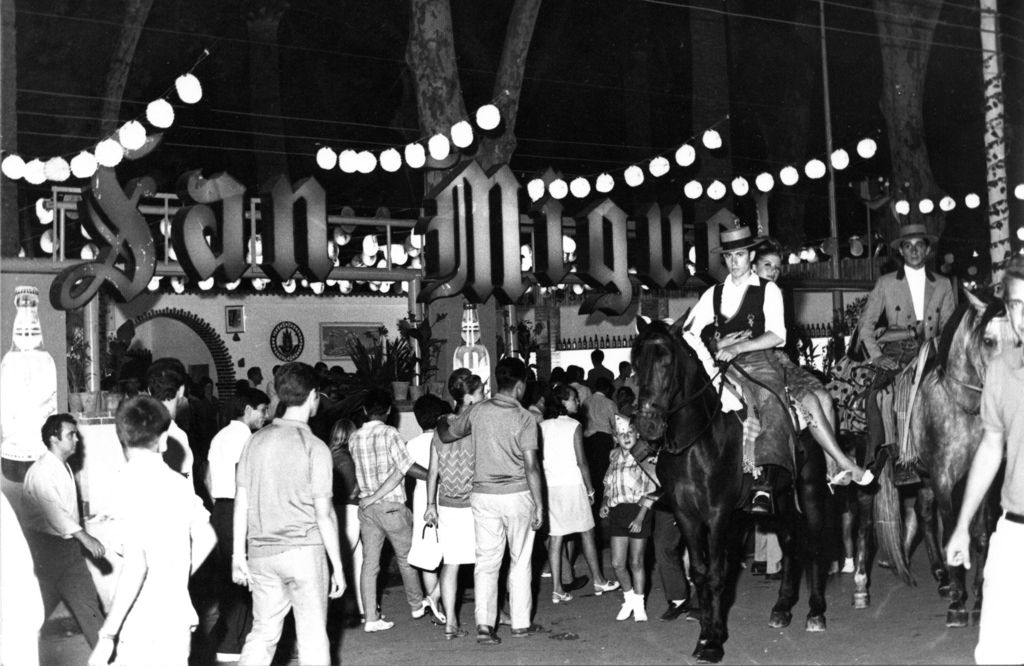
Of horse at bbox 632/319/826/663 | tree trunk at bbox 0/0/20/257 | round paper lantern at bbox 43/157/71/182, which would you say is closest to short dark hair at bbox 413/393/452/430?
horse at bbox 632/319/826/663

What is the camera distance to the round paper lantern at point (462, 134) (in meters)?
14.6

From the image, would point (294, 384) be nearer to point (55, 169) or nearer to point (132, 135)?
point (132, 135)

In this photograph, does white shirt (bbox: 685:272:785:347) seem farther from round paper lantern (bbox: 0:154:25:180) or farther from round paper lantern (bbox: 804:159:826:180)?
round paper lantern (bbox: 804:159:826:180)

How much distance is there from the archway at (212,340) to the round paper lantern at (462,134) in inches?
490

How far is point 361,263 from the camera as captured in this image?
23.0 meters

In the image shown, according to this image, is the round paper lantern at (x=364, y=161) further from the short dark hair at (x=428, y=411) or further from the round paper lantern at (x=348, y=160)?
the short dark hair at (x=428, y=411)

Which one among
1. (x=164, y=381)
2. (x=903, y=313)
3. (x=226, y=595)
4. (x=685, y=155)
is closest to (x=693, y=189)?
(x=685, y=155)

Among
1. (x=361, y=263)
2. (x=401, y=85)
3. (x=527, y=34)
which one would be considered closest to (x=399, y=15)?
(x=401, y=85)

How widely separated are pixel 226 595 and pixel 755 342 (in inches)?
174

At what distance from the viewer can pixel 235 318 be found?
26031 mm

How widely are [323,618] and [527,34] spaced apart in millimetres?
12633

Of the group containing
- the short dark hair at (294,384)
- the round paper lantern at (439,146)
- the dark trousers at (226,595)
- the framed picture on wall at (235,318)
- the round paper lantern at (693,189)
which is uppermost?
the round paper lantern at (439,146)

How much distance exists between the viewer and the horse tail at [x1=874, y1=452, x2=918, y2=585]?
973cm

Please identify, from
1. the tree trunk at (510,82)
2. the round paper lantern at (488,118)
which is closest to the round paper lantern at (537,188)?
the tree trunk at (510,82)
